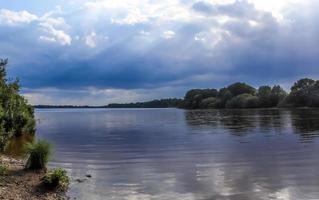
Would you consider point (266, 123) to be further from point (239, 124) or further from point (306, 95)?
point (306, 95)

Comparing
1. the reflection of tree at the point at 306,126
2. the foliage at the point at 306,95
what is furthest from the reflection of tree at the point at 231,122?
the foliage at the point at 306,95

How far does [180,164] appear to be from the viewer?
1262 inches

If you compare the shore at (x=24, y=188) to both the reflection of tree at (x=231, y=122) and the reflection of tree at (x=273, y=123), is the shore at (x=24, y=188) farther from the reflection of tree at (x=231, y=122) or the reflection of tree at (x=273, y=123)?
the reflection of tree at (x=273, y=123)

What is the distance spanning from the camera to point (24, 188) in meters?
21.1

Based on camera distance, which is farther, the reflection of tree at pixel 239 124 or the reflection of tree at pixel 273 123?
the reflection of tree at pixel 273 123

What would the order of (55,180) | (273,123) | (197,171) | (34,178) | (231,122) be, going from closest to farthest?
(55,180), (34,178), (197,171), (273,123), (231,122)

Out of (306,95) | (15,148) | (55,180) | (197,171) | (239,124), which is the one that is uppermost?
(306,95)

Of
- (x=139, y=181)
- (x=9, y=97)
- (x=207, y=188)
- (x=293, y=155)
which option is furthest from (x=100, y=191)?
(x=9, y=97)

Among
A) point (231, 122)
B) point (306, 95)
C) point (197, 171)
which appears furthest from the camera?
point (306, 95)

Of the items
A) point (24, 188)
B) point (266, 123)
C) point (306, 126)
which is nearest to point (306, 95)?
point (266, 123)

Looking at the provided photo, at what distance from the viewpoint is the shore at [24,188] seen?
64.3 ft

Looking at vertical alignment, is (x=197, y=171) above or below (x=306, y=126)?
below

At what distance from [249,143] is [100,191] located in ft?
91.2

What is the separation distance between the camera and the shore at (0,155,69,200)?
64.3 feet
